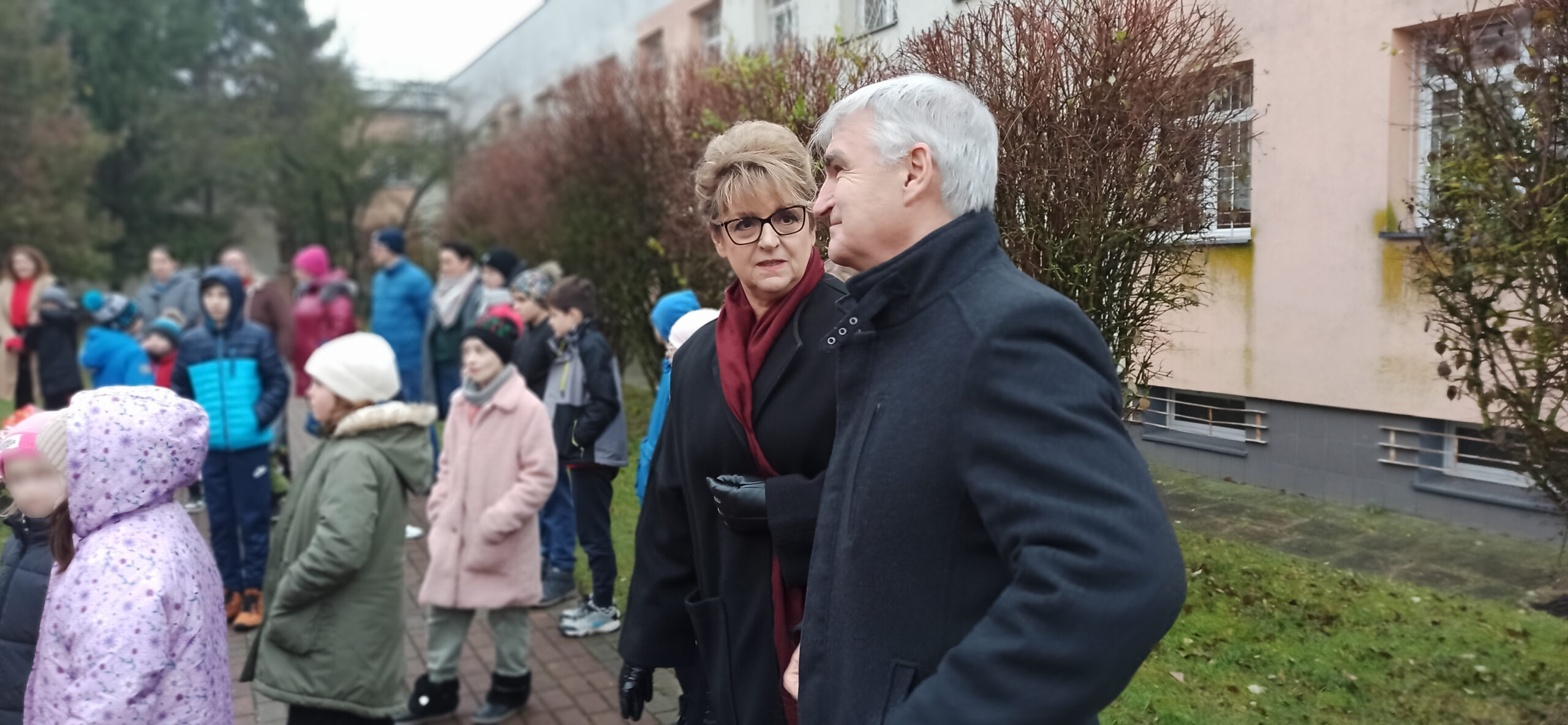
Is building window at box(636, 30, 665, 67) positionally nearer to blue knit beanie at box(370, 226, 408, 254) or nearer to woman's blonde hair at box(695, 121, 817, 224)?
blue knit beanie at box(370, 226, 408, 254)

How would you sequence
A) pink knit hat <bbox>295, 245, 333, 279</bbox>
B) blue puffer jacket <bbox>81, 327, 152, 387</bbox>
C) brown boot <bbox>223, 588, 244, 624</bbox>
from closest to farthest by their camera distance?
1. brown boot <bbox>223, 588, 244, 624</bbox>
2. blue puffer jacket <bbox>81, 327, 152, 387</bbox>
3. pink knit hat <bbox>295, 245, 333, 279</bbox>

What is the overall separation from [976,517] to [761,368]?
41.0 inches

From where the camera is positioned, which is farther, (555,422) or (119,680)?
(555,422)

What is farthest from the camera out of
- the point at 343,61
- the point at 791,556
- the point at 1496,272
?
the point at 343,61

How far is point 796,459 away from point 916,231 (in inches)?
31.9

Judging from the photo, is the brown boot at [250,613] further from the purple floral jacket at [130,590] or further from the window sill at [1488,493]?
the window sill at [1488,493]

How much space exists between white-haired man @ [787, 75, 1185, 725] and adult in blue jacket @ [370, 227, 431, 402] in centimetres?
853

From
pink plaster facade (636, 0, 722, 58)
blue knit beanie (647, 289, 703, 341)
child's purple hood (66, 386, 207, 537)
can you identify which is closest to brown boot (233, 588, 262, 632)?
blue knit beanie (647, 289, 703, 341)

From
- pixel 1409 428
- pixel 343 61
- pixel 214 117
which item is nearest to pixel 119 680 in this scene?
pixel 1409 428

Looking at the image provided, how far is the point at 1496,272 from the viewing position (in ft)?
11.8

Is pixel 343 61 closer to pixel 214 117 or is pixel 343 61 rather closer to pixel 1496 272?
pixel 214 117

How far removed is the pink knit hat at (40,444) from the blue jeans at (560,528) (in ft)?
12.6

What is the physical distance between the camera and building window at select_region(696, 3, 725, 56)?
9227mm

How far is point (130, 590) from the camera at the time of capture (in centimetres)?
256
